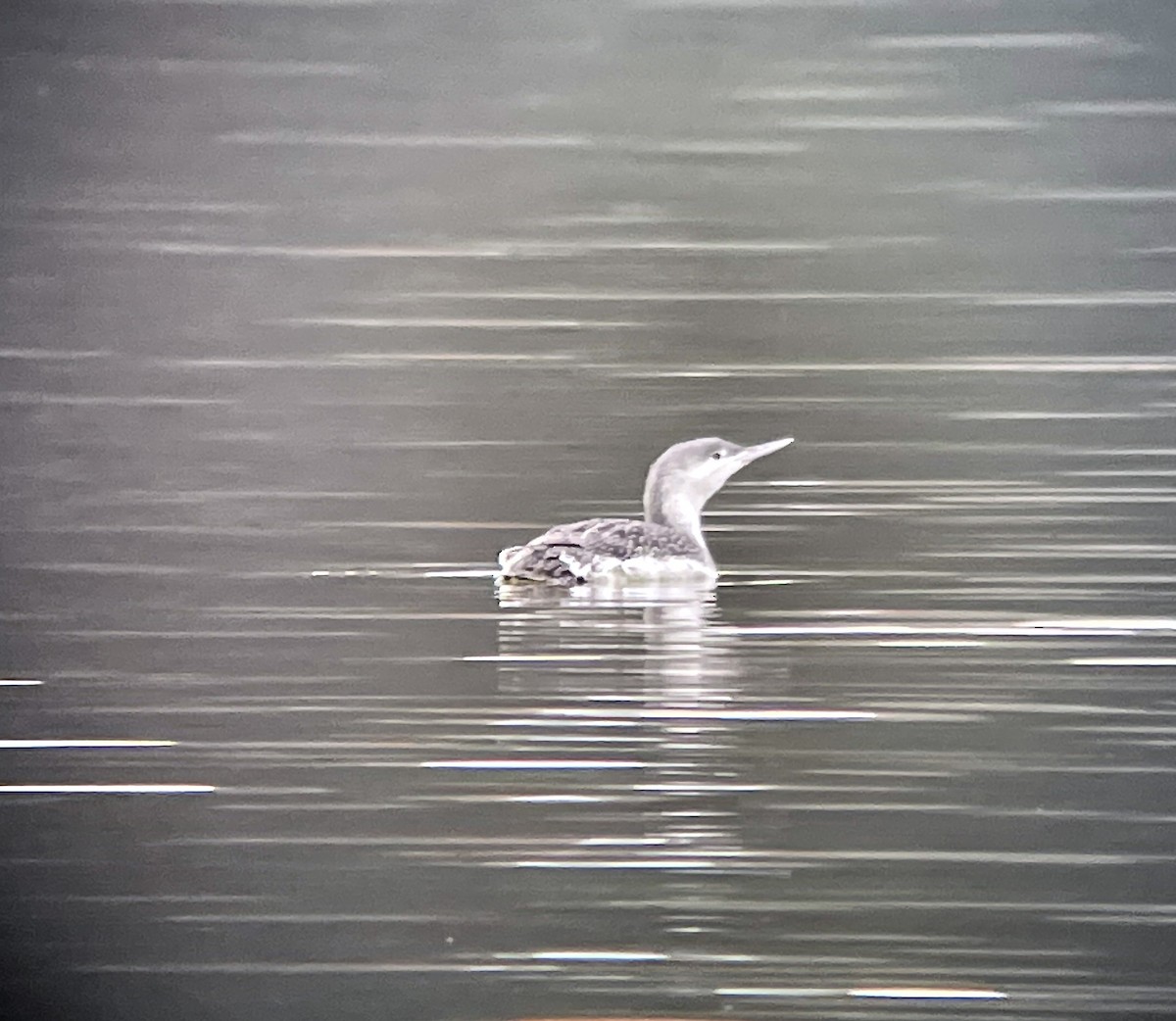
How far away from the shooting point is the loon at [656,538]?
150 cm

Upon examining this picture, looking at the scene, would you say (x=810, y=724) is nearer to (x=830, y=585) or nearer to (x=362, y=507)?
(x=830, y=585)

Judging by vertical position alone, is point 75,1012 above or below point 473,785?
below

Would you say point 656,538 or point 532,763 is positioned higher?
point 656,538

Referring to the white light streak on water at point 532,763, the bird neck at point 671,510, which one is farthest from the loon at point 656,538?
the white light streak on water at point 532,763

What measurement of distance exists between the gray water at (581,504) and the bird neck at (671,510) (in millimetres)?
65

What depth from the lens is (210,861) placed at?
60.3 inches

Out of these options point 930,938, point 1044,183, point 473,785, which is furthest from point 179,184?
point 930,938

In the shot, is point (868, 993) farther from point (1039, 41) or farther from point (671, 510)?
point (1039, 41)

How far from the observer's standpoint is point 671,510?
1.48m

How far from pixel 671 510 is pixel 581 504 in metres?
0.13

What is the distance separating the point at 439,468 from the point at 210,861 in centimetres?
56

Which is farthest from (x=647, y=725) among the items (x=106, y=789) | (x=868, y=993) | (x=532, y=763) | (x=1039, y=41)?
(x=1039, y=41)

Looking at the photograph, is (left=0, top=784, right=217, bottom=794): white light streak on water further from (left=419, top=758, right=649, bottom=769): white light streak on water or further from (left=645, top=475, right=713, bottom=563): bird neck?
(left=645, top=475, right=713, bottom=563): bird neck

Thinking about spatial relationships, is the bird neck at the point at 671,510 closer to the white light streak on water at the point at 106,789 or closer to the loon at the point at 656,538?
the loon at the point at 656,538
